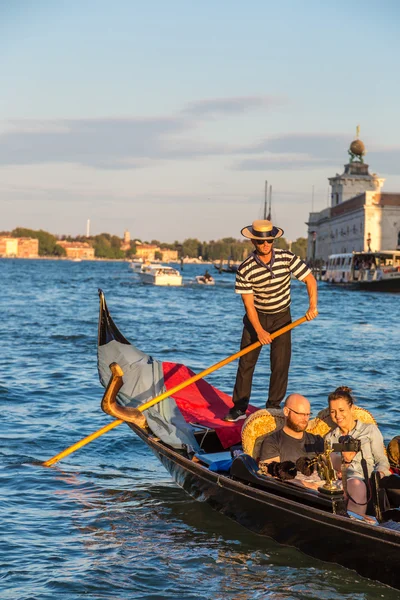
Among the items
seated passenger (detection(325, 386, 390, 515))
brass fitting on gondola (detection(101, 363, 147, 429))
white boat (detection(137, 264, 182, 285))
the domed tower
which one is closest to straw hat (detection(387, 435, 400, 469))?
seated passenger (detection(325, 386, 390, 515))

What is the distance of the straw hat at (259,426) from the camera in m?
5.93

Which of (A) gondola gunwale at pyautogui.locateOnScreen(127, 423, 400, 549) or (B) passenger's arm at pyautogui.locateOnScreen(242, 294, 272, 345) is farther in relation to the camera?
(B) passenger's arm at pyautogui.locateOnScreen(242, 294, 272, 345)

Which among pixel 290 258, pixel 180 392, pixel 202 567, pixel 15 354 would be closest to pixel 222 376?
pixel 15 354

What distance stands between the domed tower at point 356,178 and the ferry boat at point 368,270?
84.4 ft

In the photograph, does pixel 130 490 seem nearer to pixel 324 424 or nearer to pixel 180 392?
pixel 180 392

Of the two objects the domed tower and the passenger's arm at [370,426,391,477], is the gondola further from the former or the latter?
the domed tower

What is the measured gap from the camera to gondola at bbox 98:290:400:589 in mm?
4875

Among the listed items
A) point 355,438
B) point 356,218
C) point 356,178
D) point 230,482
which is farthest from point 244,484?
point 356,178

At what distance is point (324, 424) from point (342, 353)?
38.8ft

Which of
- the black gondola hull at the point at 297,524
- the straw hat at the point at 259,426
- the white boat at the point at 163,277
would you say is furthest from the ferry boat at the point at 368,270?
the straw hat at the point at 259,426

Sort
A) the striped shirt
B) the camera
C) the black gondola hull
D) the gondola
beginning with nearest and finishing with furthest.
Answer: the black gondola hull → the gondola → the camera → the striped shirt

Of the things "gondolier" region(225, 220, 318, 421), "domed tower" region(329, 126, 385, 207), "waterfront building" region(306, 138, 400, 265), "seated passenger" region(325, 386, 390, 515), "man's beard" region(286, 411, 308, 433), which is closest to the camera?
"seated passenger" region(325, 386, 390, 515)

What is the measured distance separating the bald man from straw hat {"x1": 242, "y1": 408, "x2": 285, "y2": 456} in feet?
0.54

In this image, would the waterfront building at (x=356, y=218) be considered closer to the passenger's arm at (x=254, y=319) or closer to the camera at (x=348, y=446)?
the passenger's arm at (x=254, y=319)
